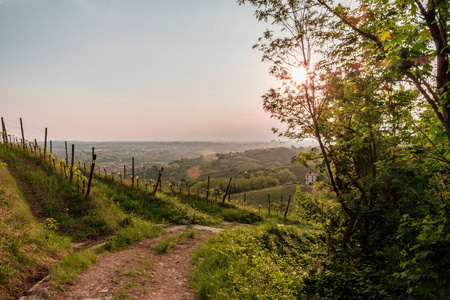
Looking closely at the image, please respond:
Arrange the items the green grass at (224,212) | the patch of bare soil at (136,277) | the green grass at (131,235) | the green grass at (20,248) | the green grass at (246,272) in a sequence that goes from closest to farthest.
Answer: the green grass at (20,248) < the green grass at (246,272) < the patch of bare soil at (136,277) < the green grass at (131,235) < the green grass at (224,212)

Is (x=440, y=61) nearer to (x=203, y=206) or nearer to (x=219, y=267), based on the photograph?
(x=219, y=267)

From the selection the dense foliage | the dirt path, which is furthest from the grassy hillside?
the dense foliage

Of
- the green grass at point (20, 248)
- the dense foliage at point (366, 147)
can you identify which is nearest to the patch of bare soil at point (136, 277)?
the green grass at point (20, 248)

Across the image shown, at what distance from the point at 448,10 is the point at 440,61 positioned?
658 mm

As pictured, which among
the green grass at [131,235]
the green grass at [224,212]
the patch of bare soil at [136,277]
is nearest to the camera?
the patch of bare soil at [136,277]

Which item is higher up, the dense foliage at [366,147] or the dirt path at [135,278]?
the dense foliage at [366,147]

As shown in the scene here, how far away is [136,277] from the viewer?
20.8 feet

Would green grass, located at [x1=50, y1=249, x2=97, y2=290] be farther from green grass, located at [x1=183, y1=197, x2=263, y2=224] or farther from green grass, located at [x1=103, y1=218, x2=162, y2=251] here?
green grass, located at [x1=183, y1=197, x2=263, y2=224]

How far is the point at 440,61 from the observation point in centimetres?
324

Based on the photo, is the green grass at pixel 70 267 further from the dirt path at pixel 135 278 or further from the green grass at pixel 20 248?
the green grass at pixel 20 248

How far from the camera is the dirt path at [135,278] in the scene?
537cm

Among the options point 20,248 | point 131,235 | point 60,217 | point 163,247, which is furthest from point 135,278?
point 60,217

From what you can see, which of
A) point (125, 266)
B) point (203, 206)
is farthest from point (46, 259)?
point (203, 206)

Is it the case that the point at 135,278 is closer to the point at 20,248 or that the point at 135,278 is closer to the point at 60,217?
the point at 20,248
